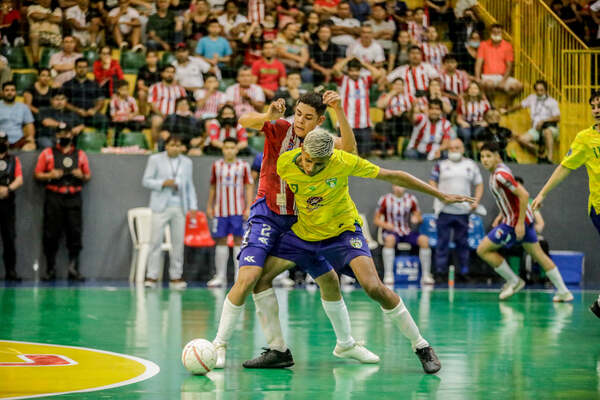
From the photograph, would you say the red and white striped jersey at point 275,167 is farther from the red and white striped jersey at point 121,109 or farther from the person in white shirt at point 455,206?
the red and white striped jersey at point 121,109

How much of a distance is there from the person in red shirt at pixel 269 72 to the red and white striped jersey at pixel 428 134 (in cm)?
282

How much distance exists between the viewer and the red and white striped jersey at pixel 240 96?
16812 millimetres

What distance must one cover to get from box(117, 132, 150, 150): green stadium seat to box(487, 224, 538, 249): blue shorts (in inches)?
280

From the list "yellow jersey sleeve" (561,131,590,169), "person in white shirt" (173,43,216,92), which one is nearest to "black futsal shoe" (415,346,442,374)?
"yellow jersey sleeve" (561,131,590,169)

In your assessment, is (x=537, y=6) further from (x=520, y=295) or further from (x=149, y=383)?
(x=149, y=383)

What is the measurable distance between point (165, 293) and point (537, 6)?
11392mm

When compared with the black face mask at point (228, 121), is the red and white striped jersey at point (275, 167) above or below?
below

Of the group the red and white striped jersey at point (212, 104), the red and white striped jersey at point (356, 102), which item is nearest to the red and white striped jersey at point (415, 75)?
the red and white striped jersey at point (356, 102)

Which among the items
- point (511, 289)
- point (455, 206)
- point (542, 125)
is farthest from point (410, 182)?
point (542, 125)

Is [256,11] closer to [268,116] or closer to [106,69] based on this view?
[106,69]

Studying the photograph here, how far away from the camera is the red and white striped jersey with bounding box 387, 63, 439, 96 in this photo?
18.1 meters

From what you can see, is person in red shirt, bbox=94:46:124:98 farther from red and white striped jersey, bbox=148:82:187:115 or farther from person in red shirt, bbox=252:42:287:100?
person in red shirt, bbox=252:42:287:100

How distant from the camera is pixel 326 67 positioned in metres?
18.2

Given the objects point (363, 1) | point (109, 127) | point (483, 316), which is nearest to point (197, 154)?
point (109, 127)
